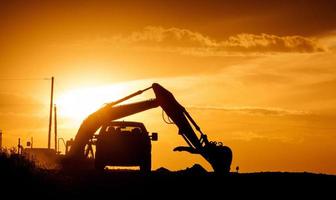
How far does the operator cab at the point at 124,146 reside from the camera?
26312 mm

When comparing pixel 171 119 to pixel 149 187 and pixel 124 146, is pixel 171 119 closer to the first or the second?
pixel 124 146

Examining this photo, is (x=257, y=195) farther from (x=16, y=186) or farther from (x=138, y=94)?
(x=138, y=94)

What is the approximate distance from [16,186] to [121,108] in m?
15.2

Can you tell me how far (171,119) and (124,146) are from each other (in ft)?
13.2

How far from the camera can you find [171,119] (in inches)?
1170

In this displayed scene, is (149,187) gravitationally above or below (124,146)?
below

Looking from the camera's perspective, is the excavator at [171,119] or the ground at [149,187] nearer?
the ground at [149,187]

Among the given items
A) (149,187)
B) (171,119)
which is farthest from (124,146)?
(149,187)

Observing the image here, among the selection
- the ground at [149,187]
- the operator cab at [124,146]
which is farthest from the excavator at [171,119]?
the ground at [149,187]

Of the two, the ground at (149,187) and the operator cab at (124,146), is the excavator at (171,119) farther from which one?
the ground at (149,187)

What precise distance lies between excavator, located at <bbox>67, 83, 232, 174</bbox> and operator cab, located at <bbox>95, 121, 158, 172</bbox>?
244 cm

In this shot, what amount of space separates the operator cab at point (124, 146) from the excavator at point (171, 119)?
8.02 ft

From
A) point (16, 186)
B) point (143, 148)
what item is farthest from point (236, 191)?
point (143, 148)

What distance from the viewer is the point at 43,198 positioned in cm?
1331
